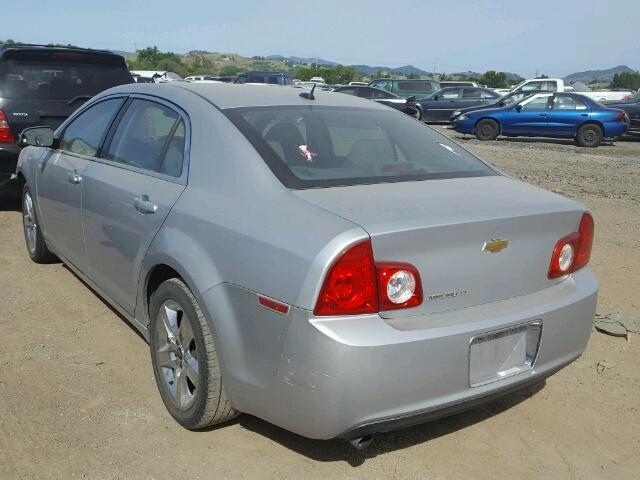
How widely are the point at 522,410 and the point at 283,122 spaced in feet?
6.30

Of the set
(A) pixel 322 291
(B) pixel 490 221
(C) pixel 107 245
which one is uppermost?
(B) pixel 490 221

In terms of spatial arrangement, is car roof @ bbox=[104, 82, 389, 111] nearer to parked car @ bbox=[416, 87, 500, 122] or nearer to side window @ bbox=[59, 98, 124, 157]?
side window @ bbox=[59, 98, 124, 157]

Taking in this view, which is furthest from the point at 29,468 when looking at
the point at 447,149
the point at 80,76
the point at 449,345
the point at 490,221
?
A: the point at 80,76

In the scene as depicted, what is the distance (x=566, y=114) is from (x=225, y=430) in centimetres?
1618

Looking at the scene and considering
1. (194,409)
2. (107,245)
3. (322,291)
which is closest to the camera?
(322,291)

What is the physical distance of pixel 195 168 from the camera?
3111mm

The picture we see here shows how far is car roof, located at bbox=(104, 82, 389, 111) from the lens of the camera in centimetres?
343

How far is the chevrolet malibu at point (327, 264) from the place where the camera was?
7.84ft

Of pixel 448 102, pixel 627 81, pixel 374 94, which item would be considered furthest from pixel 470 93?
pixel 627 81

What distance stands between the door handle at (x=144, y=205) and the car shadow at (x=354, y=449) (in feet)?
3.63

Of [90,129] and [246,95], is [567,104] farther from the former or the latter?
[246,95]

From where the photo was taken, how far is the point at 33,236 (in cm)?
550

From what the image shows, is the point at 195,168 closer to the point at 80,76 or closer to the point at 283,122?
the point at 283,122

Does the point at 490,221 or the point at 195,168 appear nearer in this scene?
the point at 490,221
